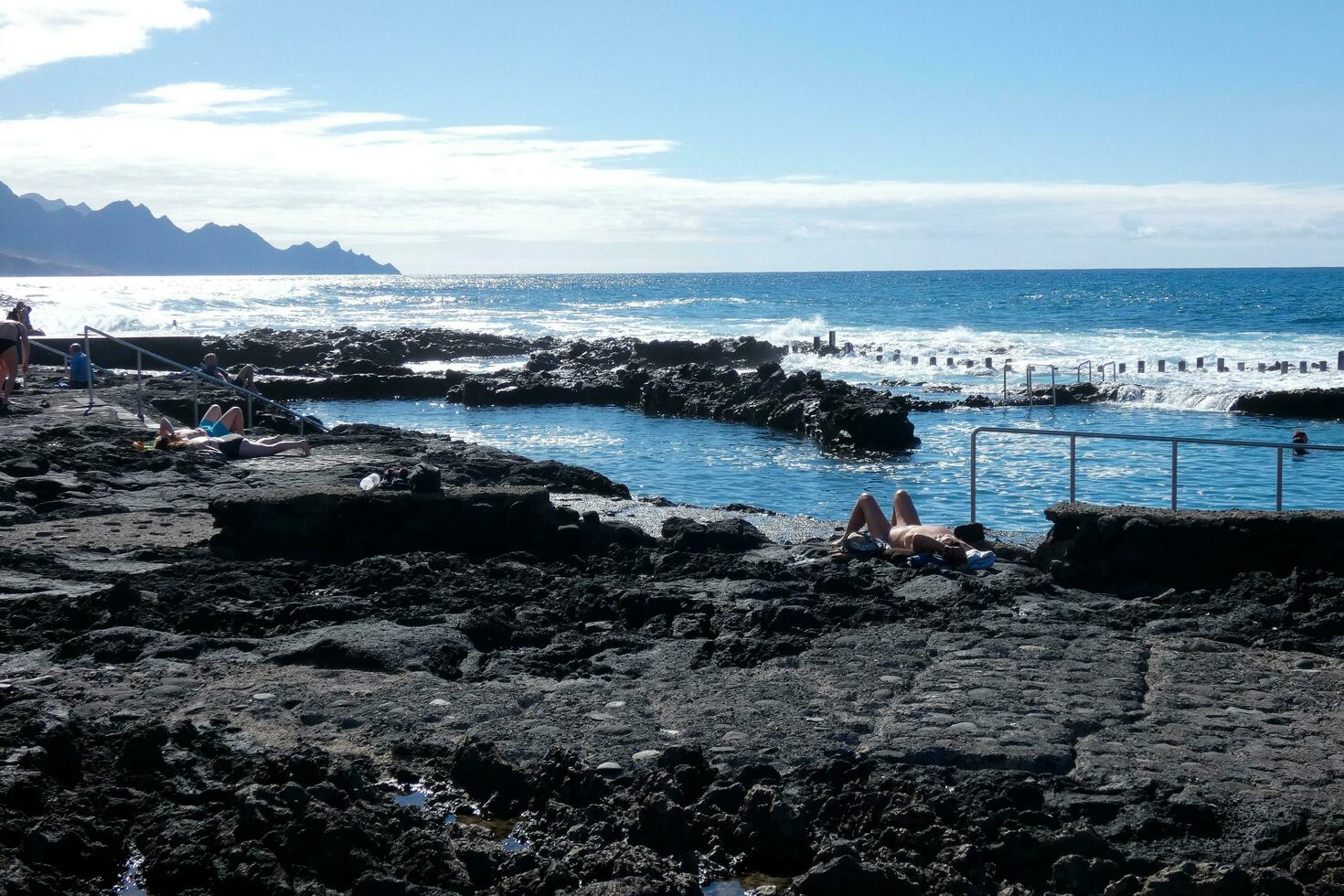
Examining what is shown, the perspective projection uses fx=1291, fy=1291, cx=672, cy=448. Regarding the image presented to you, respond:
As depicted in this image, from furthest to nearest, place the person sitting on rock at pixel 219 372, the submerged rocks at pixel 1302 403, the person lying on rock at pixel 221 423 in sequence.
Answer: the submerged rocks at pixel 1302 403, the person sitting on rock at pixel 219 372, the person lying on rock at pixel 221 423

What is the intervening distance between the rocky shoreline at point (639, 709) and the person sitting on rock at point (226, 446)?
3.74m

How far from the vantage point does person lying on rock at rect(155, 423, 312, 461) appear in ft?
44.2

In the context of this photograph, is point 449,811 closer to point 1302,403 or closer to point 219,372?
Result: point 219,372

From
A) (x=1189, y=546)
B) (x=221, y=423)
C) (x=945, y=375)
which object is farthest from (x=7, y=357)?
(x=945, y=375)

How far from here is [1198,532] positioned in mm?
8109

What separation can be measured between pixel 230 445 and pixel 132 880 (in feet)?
32.3

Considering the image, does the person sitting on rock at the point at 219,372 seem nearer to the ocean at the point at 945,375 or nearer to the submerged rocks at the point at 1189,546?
the ocean at the point at 945,375

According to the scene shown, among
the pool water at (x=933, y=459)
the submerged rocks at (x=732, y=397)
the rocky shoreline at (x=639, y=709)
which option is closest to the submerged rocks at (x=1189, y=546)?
the rocky shoreline at (x=639, y=709)

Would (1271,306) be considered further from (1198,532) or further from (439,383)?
(1198,532)

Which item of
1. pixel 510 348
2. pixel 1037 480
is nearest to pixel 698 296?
pixel 510 348

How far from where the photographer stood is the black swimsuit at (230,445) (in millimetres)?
13492

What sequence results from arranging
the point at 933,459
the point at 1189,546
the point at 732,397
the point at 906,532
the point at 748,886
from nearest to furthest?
the point at 748,886
the point at 1189,546
the point at 906,532
the point at 933,459
the point at 732,397

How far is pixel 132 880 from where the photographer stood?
13.8ft

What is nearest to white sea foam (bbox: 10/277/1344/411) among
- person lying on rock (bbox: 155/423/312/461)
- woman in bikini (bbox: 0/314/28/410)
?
person lying on rock (bbox: 155/423/312/461)
